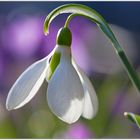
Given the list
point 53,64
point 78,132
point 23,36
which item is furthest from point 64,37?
point 23,36

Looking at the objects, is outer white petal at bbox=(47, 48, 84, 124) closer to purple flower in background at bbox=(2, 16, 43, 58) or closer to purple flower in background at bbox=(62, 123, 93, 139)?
purple flower in background at bbox=(62, 123, 93, 139)

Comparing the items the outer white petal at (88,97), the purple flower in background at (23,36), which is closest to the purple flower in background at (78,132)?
the purple flower in background at (23,36)

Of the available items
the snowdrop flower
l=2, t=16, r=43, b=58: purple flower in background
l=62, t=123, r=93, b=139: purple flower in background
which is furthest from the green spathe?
l=2, t=16, r=43, b=58: purple flower in background

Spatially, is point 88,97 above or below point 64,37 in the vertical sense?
below

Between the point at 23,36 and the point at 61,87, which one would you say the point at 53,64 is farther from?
the point at 23,36

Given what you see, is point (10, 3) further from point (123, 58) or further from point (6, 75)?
point (123, 58)

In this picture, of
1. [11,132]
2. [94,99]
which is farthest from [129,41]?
[94,99]
